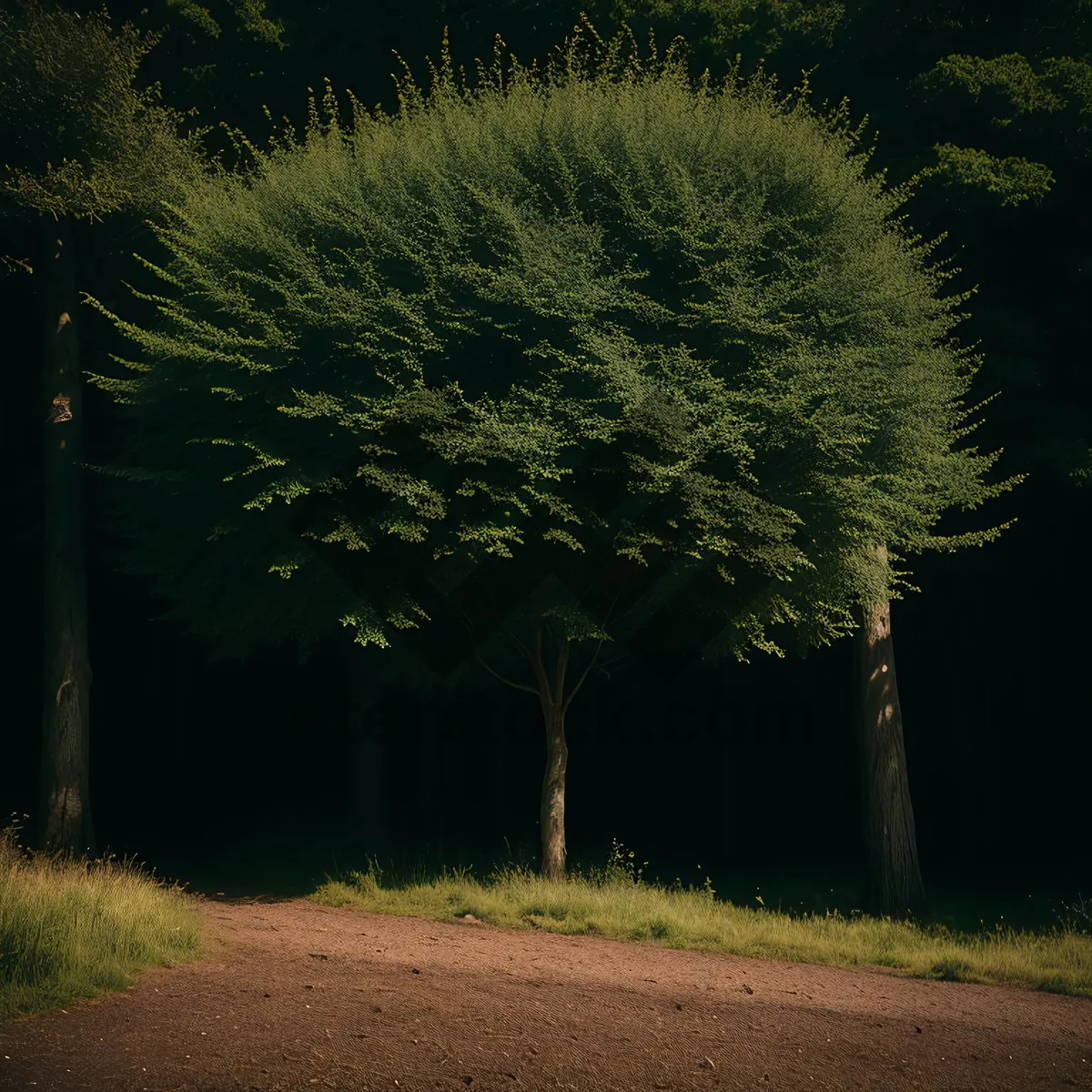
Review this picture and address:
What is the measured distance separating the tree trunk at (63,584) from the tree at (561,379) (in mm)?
2877

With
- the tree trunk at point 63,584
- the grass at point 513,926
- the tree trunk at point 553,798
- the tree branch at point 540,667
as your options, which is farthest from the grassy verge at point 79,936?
the tree trunk at point 63,584

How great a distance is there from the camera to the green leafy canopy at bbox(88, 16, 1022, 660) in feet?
43.3

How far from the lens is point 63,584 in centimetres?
1742

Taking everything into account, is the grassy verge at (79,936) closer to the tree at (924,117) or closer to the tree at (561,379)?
the tree at (561,379)

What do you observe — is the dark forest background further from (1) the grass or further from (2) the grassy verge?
(2) the grassy verge

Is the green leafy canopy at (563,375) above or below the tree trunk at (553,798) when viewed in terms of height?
above

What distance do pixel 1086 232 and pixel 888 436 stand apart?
5.16 m

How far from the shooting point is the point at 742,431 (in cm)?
1303

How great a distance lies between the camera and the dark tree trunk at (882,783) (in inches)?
624

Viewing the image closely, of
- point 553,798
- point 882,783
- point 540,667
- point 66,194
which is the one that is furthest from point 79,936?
point 66,194

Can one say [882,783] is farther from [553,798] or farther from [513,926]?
[513,926]

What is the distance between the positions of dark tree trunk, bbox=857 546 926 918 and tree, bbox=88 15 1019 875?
48.7 inches

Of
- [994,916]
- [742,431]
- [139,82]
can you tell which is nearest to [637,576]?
[742,431]

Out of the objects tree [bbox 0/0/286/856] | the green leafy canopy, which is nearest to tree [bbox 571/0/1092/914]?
the green leafy canopy
